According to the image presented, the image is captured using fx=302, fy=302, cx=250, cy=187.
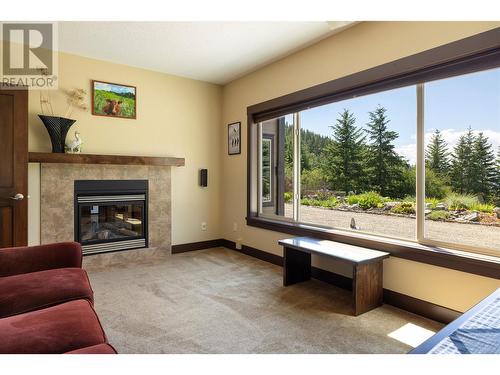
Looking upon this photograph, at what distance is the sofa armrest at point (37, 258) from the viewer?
2.00 meters

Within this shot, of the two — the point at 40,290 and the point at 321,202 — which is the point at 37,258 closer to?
the point at 40,290

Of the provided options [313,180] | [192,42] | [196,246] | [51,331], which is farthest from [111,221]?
[51,331]

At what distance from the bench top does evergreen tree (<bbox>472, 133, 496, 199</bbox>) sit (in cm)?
87

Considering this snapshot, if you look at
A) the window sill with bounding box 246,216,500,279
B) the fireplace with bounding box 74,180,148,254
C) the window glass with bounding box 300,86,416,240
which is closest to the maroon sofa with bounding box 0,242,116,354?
the fireplace with bounding box 74,180,148,254

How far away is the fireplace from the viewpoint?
12.4ft

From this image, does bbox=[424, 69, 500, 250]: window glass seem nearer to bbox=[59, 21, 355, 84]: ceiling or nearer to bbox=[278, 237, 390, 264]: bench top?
bbox=[278, 237, 390, 264]: bench top

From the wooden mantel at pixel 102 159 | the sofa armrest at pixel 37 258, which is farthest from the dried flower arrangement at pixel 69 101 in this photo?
the sofa armrest at pixel 37 258

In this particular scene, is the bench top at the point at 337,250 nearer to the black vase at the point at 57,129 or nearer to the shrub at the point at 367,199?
the shrub at the point at 367,199

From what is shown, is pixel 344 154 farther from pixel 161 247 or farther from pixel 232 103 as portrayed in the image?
pixel 161 247

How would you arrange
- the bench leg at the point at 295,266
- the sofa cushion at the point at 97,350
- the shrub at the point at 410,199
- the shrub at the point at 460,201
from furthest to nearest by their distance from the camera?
1. the bench leg at the point at 295,266
2. the shrub at the point at 410,199
3. the shrub at the point at 460,201
4. the sofa cushion at the point at 97,350

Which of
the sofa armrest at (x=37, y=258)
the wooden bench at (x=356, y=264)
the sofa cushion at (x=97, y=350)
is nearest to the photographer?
the sofa cushion at (x=97, y=350)

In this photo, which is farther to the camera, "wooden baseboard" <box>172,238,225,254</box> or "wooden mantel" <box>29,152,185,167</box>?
"wooden baseboard" <box>172,238,225,254</box>

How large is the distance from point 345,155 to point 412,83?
977 mm
